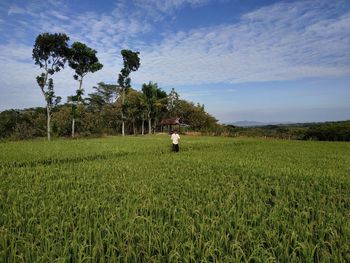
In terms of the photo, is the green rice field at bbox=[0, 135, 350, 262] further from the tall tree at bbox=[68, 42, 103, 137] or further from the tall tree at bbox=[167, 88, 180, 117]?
the tall tree at bbox=[167, 88, 180, 117]

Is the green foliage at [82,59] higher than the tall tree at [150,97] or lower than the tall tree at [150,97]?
higher

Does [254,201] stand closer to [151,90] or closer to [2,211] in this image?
[2,211]

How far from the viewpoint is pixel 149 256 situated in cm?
296

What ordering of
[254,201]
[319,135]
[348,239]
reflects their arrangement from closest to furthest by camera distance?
[348,239] < [254,201] < [319,135]

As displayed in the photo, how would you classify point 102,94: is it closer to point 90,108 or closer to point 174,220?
point 90,108

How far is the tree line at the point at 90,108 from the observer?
28.4m

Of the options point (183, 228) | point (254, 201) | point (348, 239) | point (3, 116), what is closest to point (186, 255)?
point (183, 228)

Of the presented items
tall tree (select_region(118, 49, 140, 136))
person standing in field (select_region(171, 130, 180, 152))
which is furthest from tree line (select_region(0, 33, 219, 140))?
person standing in field (select_region(171, 130, 180, 152))

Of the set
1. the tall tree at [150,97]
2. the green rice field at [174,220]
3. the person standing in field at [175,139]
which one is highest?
the tall tree at [150,97]

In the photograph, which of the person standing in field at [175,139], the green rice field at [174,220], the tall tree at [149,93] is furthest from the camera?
the tall tree at [149,93]

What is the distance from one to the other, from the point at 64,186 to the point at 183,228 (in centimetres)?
383

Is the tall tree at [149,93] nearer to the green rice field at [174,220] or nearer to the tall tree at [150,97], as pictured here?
the tall tree at [150,97]

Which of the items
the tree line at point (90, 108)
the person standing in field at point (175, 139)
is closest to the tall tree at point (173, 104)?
the tree line at point (90, 108)

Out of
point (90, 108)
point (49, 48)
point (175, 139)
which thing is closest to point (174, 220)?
point (175, 139)
